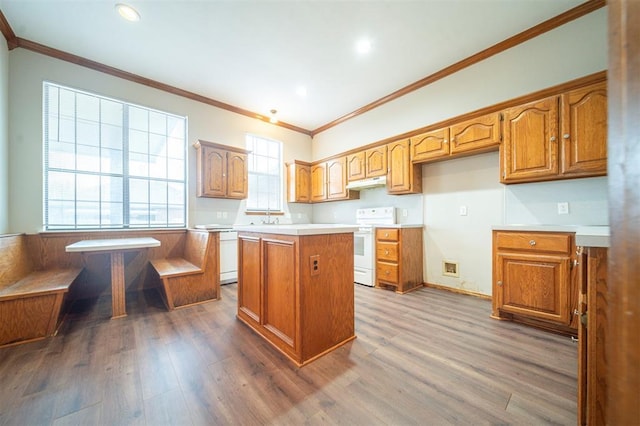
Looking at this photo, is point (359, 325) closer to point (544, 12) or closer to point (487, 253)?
point (487, 253)

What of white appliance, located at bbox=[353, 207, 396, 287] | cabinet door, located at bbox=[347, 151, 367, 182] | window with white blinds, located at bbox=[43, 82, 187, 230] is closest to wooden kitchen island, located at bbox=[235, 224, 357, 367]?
white appliance, located at bbox=[353, 207, 396, 287]

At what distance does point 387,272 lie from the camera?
331 cm

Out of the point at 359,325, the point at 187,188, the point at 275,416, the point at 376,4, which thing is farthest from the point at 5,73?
the point at 359,325

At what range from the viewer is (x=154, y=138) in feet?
12.1

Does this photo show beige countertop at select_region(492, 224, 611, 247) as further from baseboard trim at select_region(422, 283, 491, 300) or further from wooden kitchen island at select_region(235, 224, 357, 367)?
wooden kitchen island at select_region(235, 224, 357, 367)

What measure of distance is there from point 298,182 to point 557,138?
381cm

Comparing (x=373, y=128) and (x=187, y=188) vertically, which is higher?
(x=373, y=128)

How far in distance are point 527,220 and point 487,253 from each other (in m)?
0.57

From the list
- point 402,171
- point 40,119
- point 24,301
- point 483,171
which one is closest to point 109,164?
point 40,119

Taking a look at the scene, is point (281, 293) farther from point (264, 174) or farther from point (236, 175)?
point (264, 174)

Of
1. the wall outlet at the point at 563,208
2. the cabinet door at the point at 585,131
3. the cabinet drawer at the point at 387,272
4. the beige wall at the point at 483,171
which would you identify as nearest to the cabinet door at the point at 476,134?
the beige wall at the point at 483,171

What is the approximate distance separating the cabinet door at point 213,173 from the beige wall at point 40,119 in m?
0.25

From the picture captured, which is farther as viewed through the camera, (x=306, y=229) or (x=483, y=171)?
(x=483, y=171)

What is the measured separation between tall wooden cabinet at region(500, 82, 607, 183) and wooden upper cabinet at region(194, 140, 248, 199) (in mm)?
3660
